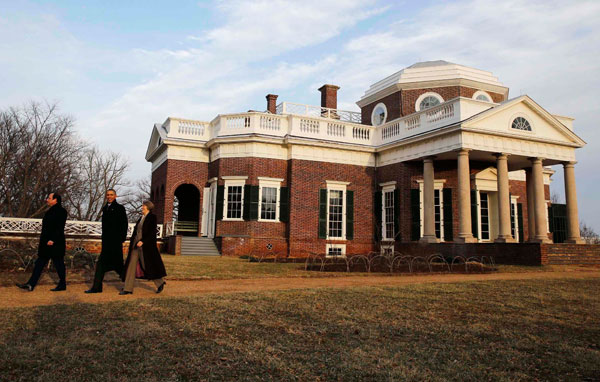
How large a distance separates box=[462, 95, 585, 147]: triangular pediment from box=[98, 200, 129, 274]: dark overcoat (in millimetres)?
15201

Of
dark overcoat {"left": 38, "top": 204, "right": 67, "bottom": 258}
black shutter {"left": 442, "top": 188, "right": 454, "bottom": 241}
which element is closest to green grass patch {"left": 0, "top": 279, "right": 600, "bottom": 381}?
dark overcoat {"left": 38, "top": 204, "right": 67, "bottom": 258}

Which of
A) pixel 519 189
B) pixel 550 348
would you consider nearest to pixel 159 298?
pixel 550 348

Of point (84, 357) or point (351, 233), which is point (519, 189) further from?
point (84, 357)

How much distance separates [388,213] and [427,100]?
694 cm

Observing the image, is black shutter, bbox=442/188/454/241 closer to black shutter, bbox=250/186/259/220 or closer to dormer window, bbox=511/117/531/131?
dormer window, bbox=511/117/531/131

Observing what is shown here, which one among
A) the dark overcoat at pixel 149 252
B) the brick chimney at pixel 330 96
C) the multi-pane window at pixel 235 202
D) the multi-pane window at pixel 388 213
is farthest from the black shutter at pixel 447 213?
the dark overcoat at pixel 149 252

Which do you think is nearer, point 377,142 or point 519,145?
point 519,145

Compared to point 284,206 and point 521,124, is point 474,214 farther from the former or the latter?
point 284,206

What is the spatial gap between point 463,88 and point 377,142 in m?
5.68

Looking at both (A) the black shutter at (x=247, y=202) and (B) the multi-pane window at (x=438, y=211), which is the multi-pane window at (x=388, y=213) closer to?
(B) the multi-pane window at (x=438, y=211)

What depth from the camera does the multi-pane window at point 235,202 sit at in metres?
22.1

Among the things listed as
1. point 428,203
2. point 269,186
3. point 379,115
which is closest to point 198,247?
point 269,186

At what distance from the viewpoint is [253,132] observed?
22.3 metres

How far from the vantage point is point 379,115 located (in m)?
27.2
